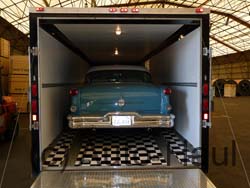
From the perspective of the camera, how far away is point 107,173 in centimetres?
363

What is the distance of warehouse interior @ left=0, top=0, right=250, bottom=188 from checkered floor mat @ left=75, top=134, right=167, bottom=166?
2.71 feet

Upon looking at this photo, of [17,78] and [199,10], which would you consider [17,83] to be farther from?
[199,10]

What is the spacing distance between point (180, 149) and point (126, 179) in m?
1.43

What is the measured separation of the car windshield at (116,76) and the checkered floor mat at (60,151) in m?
1.25

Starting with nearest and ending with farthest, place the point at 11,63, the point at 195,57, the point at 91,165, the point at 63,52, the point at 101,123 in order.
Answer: the point at 91,165, the point at 195,57, the point at 101,123, the point at 63,52, the point at 11,63

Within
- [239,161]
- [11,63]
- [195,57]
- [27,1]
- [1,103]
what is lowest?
[239,161]

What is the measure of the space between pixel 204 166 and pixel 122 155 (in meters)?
1.18

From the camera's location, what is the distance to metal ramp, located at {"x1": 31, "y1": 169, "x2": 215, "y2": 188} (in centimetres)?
325

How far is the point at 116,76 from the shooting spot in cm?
642

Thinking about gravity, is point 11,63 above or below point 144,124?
above

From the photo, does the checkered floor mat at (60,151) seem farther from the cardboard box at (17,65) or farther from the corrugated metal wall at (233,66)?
the corrugated metal wall at (233,66)

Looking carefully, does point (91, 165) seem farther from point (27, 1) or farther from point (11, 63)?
point (27, 1)

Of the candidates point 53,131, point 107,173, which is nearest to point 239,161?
point 107,173

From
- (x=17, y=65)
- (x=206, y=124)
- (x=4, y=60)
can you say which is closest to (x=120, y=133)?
(x=206, y=124)
